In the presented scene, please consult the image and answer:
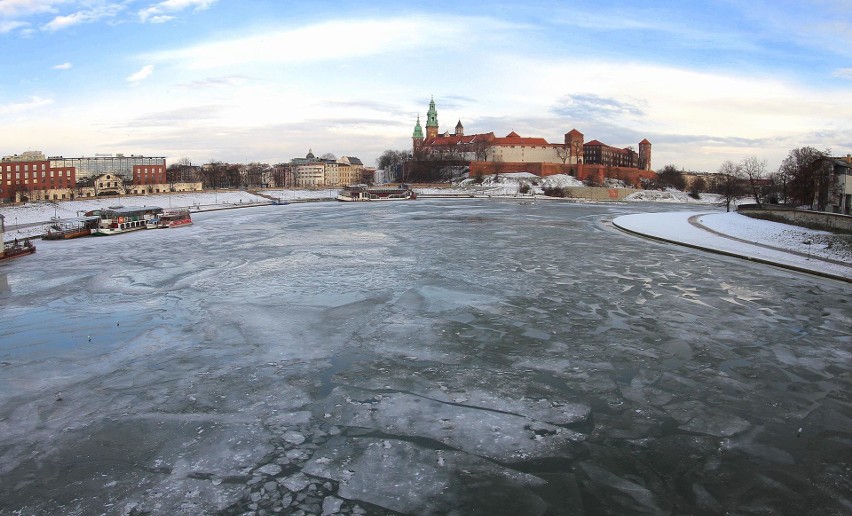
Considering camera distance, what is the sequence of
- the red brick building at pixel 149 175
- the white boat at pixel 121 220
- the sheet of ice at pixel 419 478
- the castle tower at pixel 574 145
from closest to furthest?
the sheet of ice at pixel 419 478
the white boat at pixel 121 220
the red brick building at pixel 149 175
the castle tower at pixel 574 145

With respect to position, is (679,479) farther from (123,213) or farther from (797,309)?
(123,213)

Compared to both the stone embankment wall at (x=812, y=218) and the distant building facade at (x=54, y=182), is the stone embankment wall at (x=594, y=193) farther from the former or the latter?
the distant building facade at (x=54, y=182)

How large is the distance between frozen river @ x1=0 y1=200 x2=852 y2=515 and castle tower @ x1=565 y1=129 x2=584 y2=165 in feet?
326

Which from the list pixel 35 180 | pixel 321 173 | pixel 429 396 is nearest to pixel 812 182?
pixel 429 396

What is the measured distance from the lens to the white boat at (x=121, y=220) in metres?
35.1

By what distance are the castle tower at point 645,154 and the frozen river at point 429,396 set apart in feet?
392

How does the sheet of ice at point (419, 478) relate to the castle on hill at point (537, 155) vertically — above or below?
below

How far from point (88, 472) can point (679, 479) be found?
5.63 m

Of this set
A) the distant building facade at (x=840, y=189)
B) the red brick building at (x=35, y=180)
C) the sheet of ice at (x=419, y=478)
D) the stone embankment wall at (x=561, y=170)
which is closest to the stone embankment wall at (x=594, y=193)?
the stone embankment wall at (x=561, y=170)

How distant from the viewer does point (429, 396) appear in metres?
7.46

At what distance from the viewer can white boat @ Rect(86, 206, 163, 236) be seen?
35.1 m

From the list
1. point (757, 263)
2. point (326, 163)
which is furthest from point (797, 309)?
point (326, 163)

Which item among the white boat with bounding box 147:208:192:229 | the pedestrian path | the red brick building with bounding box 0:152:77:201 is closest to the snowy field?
the white boat with bounding box 147:208:192:229

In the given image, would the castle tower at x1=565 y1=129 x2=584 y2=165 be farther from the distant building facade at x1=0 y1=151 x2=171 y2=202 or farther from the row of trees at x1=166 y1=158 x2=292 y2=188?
the distant building facade at x1=0 y1=151 x2=171 y2=202
